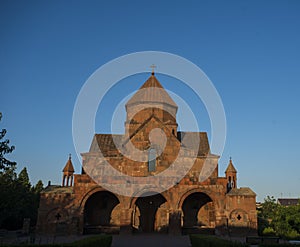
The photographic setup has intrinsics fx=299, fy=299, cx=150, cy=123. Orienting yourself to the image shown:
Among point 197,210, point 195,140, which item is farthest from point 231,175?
point 197,210

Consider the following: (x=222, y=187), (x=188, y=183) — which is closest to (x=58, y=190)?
(x=188, y=183)

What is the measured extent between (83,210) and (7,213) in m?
7.94

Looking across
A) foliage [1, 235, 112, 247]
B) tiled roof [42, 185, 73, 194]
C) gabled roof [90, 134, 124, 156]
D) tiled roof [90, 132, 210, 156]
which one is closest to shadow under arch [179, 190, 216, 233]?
tiled roof [90, 132, 210, 156]

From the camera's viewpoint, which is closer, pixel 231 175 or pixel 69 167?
pixel 231 175

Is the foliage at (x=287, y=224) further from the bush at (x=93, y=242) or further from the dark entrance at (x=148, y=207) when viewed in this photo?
the bush at (x=93, y=242)

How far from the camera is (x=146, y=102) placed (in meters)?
32.0

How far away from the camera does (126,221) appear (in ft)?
77.0

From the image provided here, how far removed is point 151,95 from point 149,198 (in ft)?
36.9

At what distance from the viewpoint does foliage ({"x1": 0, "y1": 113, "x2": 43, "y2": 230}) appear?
2223 cm

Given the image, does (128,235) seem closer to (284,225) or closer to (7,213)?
(7,213)

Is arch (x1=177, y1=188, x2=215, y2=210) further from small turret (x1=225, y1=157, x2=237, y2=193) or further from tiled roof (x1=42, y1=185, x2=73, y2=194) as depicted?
tiled roof (x1=42, y1=185, x2=73, y2=194)

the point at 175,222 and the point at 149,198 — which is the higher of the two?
the point at 149,198

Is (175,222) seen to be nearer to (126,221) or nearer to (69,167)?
(126,221)

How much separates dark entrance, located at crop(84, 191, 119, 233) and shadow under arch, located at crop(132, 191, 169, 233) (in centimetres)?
221
